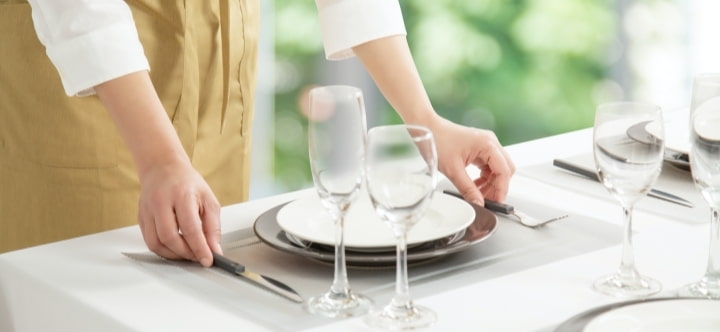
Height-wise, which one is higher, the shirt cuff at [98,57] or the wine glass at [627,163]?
the shirt cuff at [98,57]

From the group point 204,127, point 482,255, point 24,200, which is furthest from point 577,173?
point 24,200

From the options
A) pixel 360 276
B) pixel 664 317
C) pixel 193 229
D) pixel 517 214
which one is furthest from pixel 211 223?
pixel 664 317

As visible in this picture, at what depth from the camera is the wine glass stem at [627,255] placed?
4.03ft

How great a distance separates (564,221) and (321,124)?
447 millimetres

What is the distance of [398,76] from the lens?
5.65ft

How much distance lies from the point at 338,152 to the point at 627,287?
1.16 feet

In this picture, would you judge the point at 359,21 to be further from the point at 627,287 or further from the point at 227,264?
the point at 627,287

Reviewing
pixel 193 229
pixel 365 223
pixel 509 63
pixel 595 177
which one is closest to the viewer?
pixel 193 229

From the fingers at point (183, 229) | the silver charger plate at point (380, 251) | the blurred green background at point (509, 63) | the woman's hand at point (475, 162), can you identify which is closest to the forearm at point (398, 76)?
the woman's hand at point (475, 162)

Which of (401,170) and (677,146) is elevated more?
(401,170)

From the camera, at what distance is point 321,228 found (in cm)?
136

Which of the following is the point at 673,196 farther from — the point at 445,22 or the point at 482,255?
the point at 445,22

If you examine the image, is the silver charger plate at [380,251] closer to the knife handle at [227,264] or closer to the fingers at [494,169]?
the knife handle at [227,264]

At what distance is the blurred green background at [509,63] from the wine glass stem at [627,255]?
10.3ft
